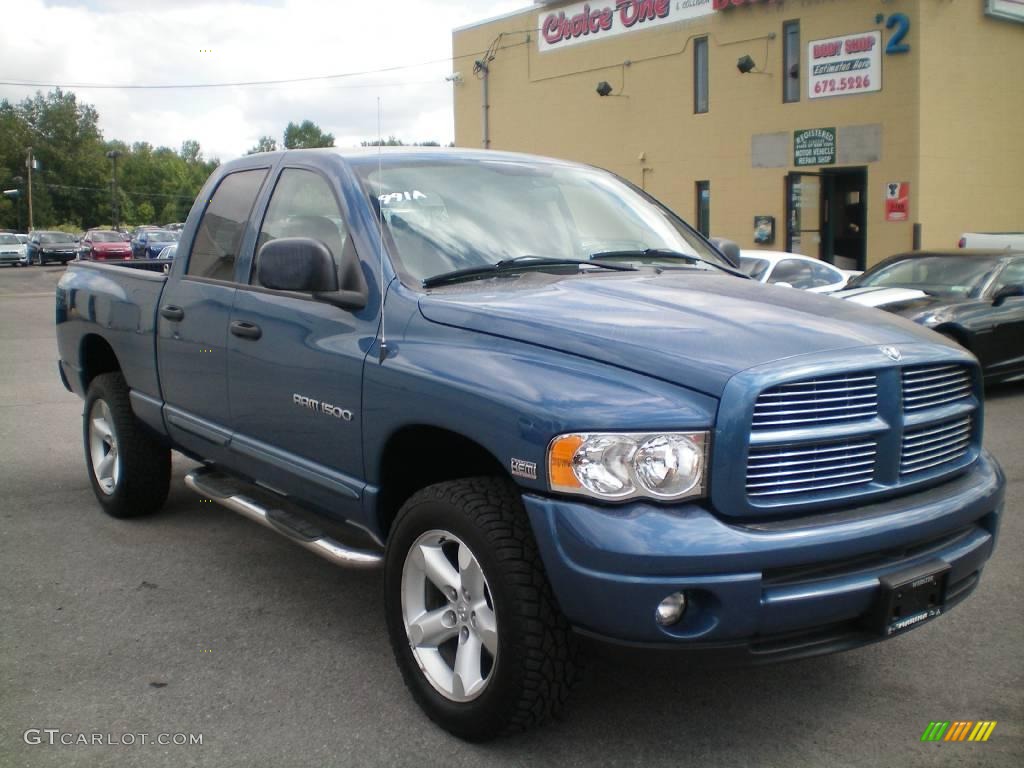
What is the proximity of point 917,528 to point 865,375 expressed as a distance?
19.0 inches

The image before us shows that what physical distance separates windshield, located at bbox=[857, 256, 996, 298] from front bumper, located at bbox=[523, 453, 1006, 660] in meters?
8.29

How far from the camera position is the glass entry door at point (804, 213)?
2350 centimetres

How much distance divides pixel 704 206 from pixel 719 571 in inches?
953

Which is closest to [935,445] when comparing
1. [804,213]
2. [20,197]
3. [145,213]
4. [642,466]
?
[642,466]

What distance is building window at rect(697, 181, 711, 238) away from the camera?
2582 centimetres

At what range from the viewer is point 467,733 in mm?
3254

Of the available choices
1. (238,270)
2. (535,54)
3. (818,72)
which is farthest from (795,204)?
(238,270)

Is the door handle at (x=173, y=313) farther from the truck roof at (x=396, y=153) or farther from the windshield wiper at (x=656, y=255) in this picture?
the windshield wiper at (x=656, y=255)

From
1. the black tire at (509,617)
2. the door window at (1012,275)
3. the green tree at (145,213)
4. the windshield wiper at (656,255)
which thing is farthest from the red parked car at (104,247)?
the green tree at (145,213)

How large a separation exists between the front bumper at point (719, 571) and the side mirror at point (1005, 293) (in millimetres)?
7917

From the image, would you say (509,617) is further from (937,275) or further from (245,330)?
(937,275)

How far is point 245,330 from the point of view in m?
4.38

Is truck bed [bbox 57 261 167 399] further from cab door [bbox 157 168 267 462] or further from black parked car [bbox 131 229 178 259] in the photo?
black parked car [bbox 131 229 178 259]

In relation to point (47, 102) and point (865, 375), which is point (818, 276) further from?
point (47, 102)
